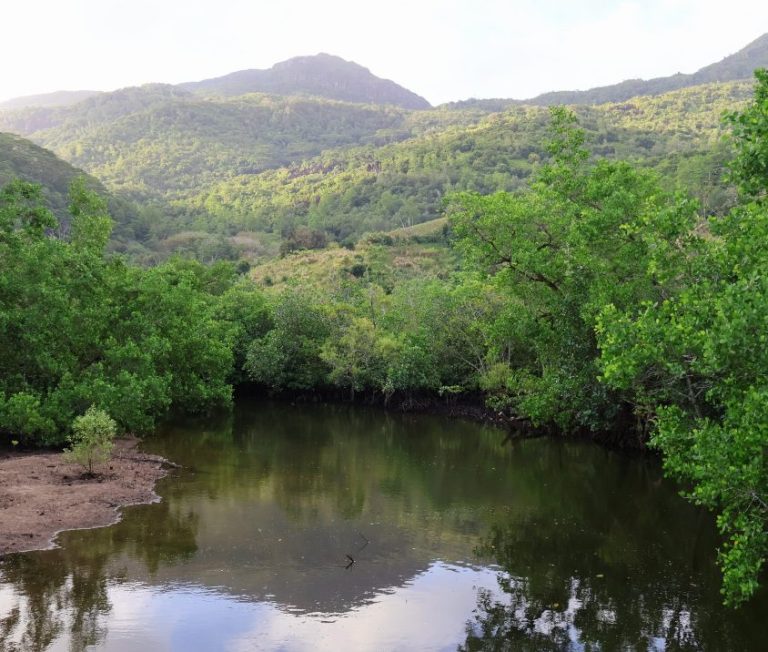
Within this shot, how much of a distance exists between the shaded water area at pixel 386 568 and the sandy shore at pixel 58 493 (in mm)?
792

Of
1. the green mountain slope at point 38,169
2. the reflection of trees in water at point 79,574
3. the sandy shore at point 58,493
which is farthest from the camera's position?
the green mountain slope at point 38,169

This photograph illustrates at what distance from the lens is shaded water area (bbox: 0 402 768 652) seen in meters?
15.2

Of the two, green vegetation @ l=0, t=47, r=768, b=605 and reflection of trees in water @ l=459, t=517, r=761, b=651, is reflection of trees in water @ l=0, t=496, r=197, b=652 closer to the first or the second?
reflection of trees in water @ l=459, t=517, r=761, b=651

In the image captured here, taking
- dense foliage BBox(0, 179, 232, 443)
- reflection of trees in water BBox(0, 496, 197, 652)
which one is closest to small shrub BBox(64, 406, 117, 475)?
dense foliage BBox(0, 179, 232, 443)

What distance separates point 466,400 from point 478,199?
21.4 m

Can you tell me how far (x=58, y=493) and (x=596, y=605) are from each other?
17.2 m

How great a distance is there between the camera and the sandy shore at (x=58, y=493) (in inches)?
807

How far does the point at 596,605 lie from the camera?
1684 cm

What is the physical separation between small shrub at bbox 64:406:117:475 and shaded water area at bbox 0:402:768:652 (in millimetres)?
2655

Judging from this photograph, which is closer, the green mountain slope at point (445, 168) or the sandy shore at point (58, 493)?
the sandy shore at point (58, 493)

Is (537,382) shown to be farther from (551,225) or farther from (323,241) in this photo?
(323,241)

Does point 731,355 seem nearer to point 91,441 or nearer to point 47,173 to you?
point 91,441

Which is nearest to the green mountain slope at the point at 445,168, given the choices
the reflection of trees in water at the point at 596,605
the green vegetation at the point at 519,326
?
the green vegetation at the point at 519,326

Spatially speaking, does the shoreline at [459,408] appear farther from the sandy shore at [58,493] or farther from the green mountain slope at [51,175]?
the green mountain slope at [51,175]
